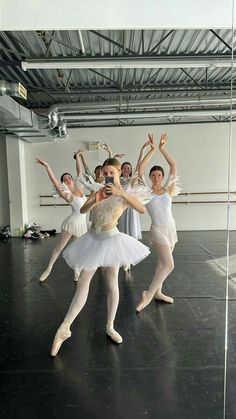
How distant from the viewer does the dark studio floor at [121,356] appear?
72.3 inches

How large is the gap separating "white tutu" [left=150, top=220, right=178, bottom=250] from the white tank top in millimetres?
46

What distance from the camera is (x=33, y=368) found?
2.21 meters

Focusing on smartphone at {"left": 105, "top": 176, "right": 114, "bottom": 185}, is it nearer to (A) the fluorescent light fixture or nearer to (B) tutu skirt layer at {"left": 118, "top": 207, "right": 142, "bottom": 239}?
(A) the fluorescent light fixture

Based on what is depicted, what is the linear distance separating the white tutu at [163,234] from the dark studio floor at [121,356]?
2.24ft

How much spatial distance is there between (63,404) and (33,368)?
1.45 ft

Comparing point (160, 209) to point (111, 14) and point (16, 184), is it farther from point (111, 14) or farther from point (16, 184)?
point (16, 184)

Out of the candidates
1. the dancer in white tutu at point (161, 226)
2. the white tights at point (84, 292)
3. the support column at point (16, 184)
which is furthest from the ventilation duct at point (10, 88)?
the support column at point (16, 184)

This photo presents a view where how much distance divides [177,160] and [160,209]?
5832mm

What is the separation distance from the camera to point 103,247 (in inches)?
93.7

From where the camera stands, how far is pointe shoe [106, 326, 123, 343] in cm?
254

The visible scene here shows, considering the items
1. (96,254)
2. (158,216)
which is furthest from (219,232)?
(96,254)

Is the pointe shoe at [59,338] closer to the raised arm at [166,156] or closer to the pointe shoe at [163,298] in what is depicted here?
the pointe shoe at [163,298]

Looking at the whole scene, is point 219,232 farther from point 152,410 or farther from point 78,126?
point 152,410

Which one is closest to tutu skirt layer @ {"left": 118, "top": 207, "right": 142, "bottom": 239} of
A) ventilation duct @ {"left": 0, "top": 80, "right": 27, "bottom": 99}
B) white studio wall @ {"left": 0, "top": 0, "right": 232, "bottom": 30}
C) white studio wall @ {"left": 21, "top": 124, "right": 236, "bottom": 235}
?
ventilation duct @ {"left": 0, "top": 80, "right": 27, "bottom": 99}
